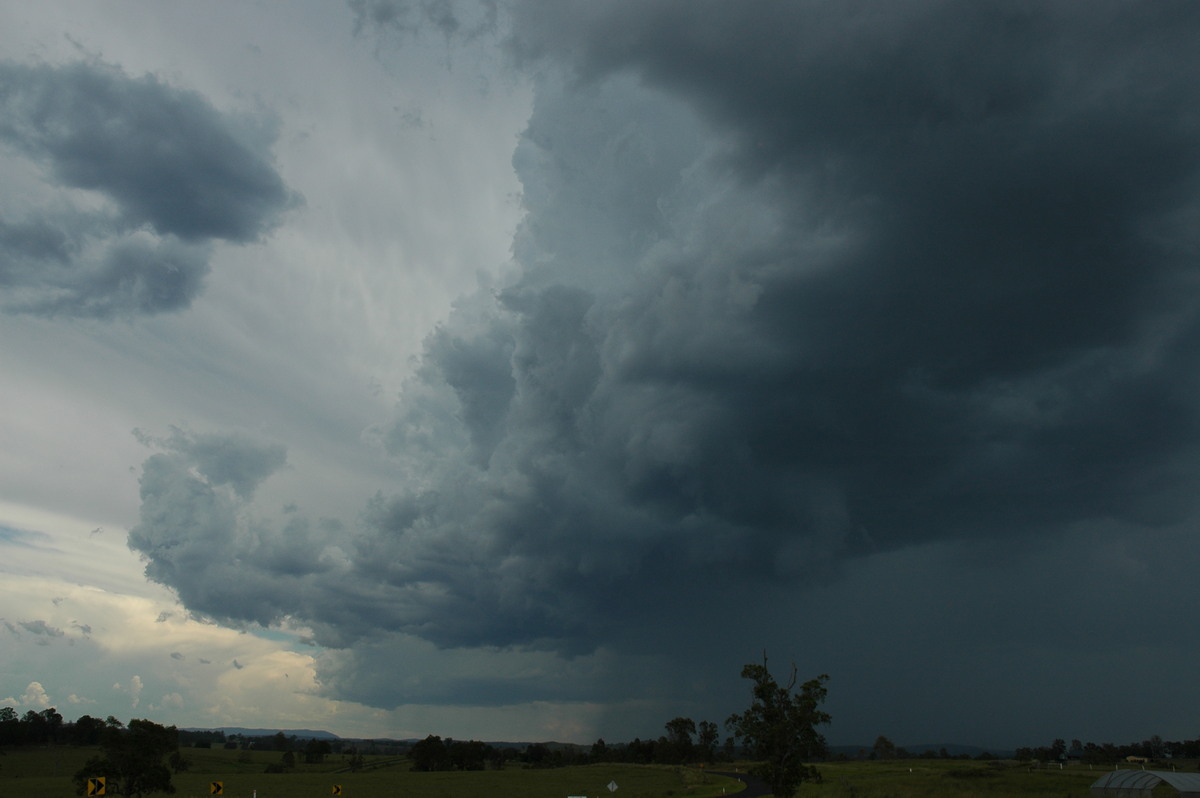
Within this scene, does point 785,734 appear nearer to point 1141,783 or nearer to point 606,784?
point 1141,783

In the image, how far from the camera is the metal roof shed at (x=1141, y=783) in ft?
209

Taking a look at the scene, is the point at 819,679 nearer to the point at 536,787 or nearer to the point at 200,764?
the point at 536,787

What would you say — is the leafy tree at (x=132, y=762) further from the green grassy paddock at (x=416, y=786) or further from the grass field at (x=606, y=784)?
the grass field at (x=606, y=784)

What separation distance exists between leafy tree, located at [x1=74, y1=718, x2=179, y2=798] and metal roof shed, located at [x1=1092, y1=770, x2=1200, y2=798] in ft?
324

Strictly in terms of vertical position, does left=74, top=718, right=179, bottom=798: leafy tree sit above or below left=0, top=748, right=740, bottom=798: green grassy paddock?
above

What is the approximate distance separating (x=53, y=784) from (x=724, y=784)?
105m

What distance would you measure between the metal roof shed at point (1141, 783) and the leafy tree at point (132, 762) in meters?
98.8

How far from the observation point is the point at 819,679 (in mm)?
61688

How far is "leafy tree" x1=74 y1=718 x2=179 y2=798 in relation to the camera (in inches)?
3386

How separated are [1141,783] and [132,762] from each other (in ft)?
339

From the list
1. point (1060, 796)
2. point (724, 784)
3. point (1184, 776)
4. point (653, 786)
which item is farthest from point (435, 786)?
point (1184, 776)

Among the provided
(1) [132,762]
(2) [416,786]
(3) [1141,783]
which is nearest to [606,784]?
(2) [416,786]

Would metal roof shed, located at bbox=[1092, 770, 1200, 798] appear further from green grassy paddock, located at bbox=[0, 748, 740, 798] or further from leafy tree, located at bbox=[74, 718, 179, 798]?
leafy tree, located at bbox=[74, 718, 179, 798]

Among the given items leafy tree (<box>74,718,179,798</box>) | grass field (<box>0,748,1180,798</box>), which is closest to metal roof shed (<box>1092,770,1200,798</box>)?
grass field (<box>0,748,1180,798</box>)
